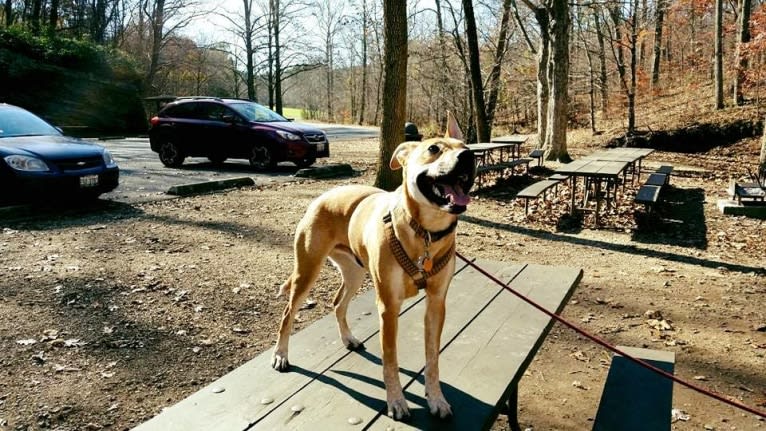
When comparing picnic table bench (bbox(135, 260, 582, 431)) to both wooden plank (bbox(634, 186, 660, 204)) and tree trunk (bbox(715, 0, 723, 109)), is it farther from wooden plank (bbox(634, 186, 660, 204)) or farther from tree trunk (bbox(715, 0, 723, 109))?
tree trunk (bbox(715, 0, 723, 109))

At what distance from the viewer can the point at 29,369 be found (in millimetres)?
4180

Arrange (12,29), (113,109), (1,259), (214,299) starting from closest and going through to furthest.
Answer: (214,299) < (1,259) < (12,29) < (113,109)

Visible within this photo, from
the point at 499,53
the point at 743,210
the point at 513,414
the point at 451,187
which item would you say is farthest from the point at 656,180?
the point at 499,53

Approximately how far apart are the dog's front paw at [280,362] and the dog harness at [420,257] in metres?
0.75

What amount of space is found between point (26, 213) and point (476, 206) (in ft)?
24.6

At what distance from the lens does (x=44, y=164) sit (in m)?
9.20

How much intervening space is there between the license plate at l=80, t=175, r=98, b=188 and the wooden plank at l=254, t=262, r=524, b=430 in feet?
26.7

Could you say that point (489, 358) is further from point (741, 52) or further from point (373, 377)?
point (741, 52)

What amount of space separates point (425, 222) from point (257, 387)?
3.19ft

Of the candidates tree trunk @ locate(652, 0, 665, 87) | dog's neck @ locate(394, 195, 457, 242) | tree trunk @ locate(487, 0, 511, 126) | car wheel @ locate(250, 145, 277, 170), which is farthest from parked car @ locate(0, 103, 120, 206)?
tree trunk @ locate(652, 0, 665, 87)

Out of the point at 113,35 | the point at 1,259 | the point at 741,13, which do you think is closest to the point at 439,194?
the point at 1,259

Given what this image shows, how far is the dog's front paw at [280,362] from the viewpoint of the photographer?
102 inches

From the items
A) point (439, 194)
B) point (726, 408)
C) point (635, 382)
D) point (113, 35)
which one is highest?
point (113, 35)

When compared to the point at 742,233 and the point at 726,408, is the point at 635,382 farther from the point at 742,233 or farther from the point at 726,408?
the point at 742,233
